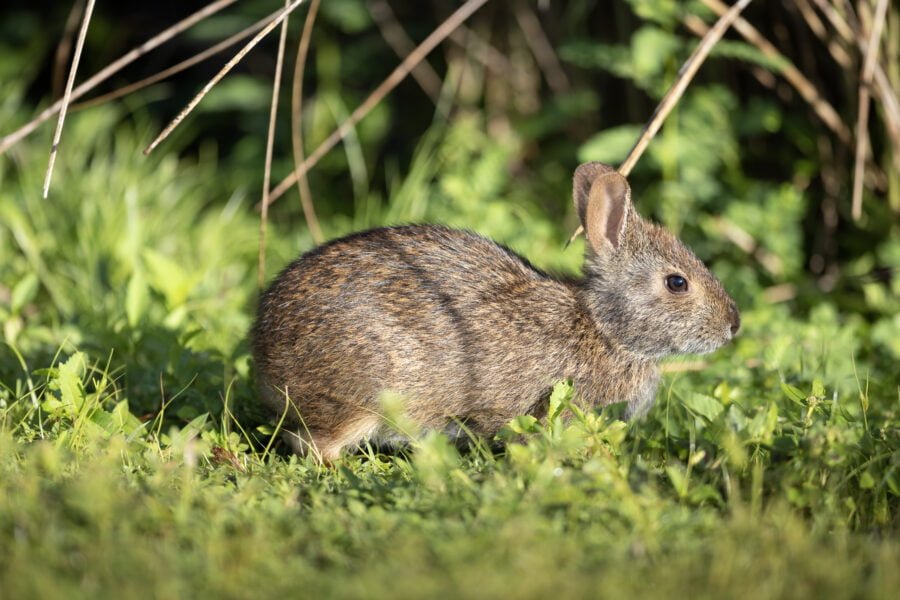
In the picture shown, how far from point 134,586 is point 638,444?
6.33ft

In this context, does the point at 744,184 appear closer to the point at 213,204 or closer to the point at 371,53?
the point at 371,53

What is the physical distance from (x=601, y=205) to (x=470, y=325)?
76 centimetres

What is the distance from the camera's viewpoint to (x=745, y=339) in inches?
207

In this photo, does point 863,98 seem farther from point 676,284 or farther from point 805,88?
point 676,284

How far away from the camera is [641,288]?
4.39 meters

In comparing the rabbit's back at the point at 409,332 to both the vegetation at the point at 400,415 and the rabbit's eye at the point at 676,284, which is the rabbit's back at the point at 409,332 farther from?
the rabbit's eye at the point at 676,284

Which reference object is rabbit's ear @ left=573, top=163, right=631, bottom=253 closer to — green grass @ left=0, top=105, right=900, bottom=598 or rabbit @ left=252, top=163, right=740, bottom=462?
rabbit @ left=252, top=163, right=740, bottom=462

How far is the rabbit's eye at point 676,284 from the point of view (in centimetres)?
441

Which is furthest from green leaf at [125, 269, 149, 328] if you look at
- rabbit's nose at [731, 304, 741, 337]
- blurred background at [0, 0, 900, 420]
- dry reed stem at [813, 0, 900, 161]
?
dry reed stem at [813, 0, 900, 161]

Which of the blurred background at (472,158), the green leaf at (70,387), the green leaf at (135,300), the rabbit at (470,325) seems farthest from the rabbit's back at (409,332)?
the green leaf at (135,300)

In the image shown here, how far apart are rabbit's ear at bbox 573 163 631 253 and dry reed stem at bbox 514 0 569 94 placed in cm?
330

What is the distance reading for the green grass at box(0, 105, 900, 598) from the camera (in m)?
2.65

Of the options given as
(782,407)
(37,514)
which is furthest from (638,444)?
(37,514)

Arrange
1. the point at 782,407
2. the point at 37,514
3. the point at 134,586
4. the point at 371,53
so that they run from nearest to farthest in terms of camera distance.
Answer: the point at 134,586
the point at 37,514
the point at 782,407
the point at 371,53
